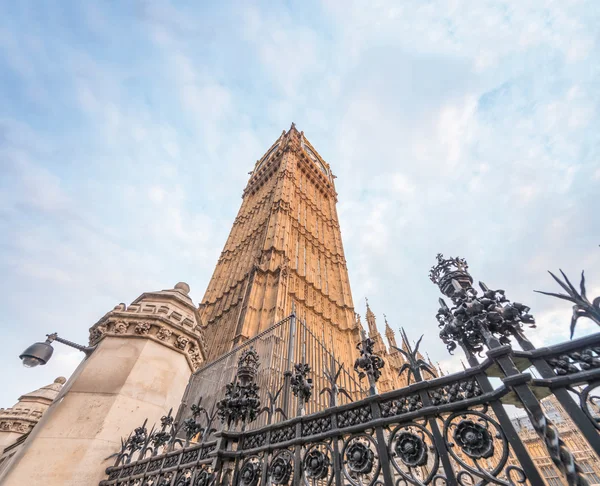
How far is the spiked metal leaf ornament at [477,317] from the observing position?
190cm

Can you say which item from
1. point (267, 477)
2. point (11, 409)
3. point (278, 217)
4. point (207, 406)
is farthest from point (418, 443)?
point (278, 217)

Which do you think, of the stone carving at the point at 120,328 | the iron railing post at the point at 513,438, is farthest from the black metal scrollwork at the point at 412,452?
the stone carving at the point at 120,328

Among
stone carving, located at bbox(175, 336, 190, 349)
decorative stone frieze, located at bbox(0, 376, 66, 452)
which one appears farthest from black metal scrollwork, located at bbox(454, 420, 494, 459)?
decorative stone frieze, located at bbox(0, 376, 66, 452)

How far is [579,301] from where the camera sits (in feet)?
5.43

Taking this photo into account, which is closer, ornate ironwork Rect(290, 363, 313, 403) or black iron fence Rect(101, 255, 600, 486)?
black iron fence Rect(101, 255, 600, 486)

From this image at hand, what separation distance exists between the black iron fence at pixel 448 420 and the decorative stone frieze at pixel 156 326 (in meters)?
Result: 2.47

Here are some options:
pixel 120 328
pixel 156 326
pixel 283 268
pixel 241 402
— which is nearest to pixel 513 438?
pixel 241 402

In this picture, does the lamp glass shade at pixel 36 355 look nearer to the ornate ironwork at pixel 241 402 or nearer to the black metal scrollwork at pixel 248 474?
the ornate ironwork at pixel 241 402

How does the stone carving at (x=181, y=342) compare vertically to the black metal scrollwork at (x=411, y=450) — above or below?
above

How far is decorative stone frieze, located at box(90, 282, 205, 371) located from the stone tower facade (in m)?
6.49

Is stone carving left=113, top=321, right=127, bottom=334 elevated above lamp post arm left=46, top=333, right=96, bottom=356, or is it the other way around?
stone carving left=113, top=321, right=127, bottom=334

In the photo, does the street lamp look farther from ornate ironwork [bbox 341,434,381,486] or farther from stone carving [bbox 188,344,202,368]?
ornate ironwork [bbox 341,434,381,486]

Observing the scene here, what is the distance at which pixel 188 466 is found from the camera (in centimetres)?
291

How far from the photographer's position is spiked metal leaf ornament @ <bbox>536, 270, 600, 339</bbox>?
160 centimetres
